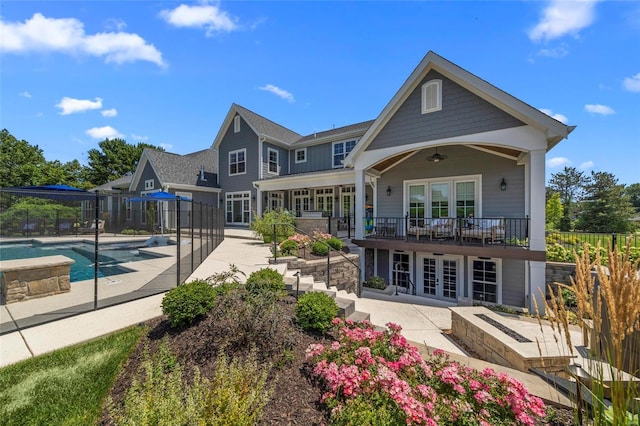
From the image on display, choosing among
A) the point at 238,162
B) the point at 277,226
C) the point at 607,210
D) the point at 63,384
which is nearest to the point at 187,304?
the point at 63,384

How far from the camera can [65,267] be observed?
18.8 ft

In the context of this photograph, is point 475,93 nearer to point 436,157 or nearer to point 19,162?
point 436,157

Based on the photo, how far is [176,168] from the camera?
800 inches

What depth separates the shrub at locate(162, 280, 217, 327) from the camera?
3703mm

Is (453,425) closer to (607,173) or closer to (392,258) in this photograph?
(392,258)

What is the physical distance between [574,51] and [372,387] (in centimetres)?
1193

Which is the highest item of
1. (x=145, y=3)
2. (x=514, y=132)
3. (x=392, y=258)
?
(x=145, y=3)

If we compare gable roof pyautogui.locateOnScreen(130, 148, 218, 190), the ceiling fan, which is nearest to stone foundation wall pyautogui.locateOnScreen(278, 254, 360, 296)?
the ceiling fan

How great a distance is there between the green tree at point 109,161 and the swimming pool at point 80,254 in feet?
120

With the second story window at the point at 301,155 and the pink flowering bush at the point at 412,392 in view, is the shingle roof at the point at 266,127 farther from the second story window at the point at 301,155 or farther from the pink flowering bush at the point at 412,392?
the pink flowering bush at the point at 412,392

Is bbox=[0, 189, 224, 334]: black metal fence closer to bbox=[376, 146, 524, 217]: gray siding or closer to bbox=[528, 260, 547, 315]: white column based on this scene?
bbox=[376, 146, 524, 217]: gray siding

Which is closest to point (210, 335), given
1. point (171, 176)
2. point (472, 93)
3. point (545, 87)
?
point (472, 93)

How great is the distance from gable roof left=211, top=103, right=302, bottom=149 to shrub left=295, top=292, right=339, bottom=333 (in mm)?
16093

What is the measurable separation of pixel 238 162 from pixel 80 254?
11.6 m
